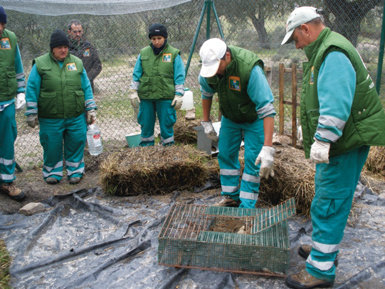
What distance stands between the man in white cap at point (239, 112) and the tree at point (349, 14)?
17.1 feet

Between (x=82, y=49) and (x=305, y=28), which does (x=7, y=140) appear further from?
(x=305, y=28)

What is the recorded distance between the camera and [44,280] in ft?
9.62

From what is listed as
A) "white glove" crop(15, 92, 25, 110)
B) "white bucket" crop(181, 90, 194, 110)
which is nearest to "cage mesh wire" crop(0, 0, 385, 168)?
"white bucket" crop(181, 90, 194, 110)

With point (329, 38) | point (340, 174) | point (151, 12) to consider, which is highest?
point (151, 12)

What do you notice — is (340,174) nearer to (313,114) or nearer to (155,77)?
(313,114)

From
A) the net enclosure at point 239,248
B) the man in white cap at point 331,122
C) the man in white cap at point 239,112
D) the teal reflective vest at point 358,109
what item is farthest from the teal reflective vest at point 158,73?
the teal reflective vest at point 358,109

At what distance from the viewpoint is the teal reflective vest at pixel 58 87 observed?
4465 mm

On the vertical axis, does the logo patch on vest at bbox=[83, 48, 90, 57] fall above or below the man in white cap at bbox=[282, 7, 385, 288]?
above

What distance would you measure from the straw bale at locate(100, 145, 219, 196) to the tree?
5.04 metres

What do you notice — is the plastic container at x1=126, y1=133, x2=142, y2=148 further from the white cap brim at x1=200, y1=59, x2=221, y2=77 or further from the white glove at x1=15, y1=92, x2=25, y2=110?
the white cap brim at x1=200, y1=59, x2=221, y2=77

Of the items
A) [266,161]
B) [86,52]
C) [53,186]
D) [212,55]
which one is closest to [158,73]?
[86,52]

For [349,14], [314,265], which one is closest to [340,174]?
[314,265]

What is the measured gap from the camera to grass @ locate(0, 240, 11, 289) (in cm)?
287

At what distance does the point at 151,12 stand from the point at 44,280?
4316 millimetres
